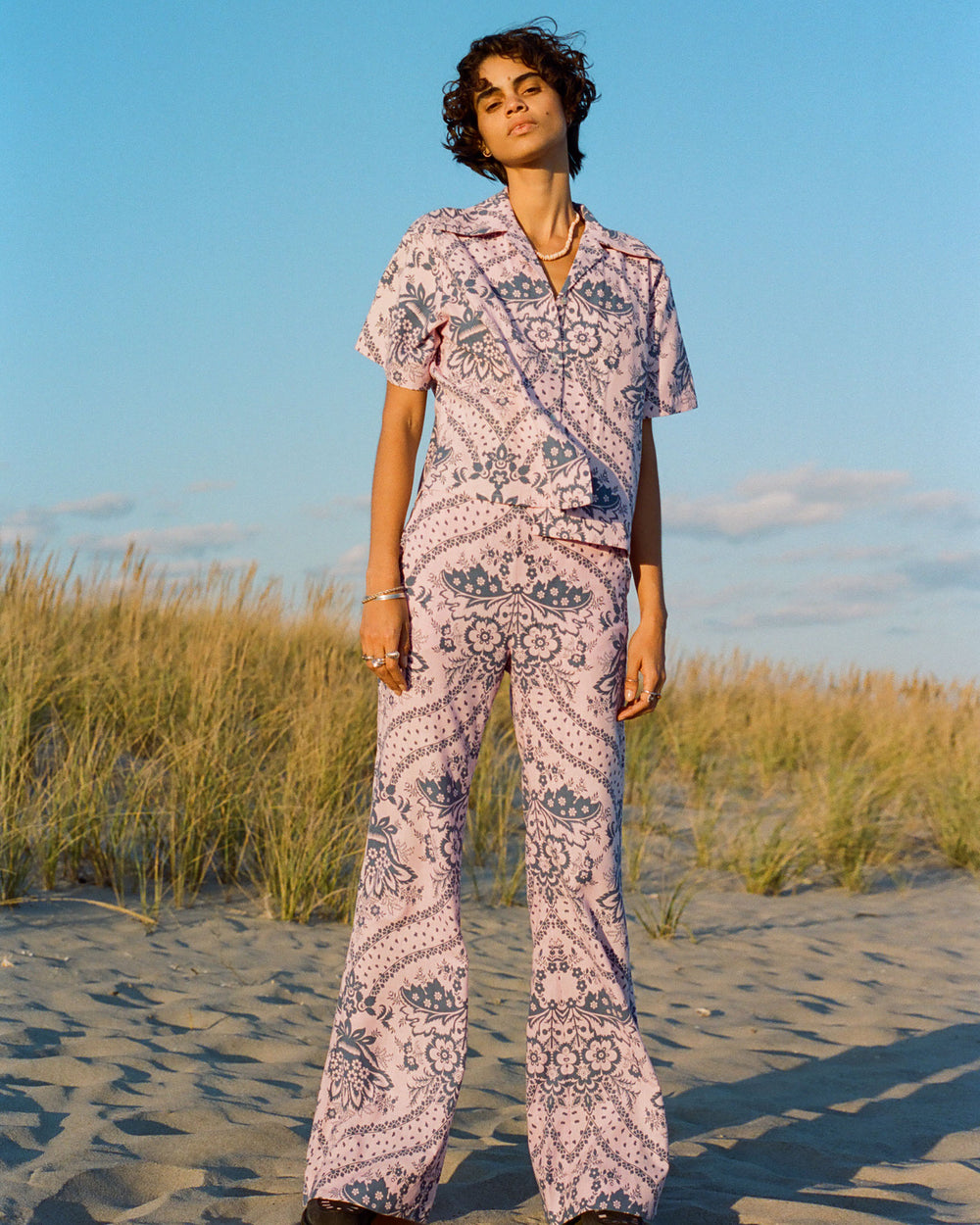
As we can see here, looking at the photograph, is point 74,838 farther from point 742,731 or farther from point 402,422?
point 742,731

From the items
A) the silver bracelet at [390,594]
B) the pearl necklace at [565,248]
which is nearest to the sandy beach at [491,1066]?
the silver bracelet at [390,594]

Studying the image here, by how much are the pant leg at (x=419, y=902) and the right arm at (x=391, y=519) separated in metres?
0.03

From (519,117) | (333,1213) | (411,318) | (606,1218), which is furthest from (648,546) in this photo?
(333,1213)

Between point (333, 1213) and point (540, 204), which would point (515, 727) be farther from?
point (540, 204)

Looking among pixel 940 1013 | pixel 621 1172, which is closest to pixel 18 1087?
pixel 621 1172

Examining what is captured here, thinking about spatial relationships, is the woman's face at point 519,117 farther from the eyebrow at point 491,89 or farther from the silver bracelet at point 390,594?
the silver bracelet at point 390,594

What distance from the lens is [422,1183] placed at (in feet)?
6.81

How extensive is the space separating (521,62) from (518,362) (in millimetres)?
656

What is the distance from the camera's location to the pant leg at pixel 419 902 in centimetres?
206

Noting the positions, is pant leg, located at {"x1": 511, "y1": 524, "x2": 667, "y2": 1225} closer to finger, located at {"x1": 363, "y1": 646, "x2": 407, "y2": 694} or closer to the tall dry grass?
finger, located at {"x1": 363, "y1": 646, "x2": 407, "y2": 694}

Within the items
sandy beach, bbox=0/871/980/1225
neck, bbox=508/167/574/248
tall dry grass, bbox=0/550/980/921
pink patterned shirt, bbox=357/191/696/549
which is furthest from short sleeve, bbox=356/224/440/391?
tall dry grass, bbox=0/550/980/921

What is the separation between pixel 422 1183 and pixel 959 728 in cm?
879

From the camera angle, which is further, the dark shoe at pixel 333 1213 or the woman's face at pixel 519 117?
the woman's face at pixel 519 117

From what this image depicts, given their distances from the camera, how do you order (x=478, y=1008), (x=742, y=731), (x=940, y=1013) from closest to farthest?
1. (x=478, y=1008)
2. (x=940, y=1013)
3. (x=742, y=731)
